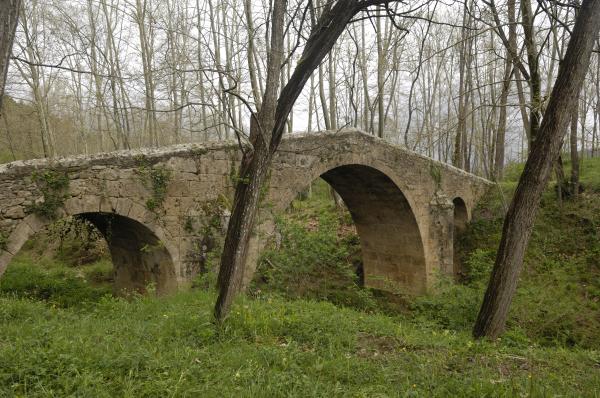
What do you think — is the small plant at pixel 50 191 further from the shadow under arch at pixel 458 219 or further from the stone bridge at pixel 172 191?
the shadow under arch at pixel 458 219

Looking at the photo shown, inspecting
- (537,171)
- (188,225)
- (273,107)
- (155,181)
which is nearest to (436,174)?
(537,171)

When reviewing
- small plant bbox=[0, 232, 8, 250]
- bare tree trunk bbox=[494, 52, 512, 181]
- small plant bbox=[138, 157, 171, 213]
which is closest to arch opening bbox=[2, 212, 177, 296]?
small plant bbox=[0, 232, 8, 250]

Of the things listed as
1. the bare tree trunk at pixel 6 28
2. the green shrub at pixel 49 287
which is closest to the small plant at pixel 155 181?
the bare tree trunk at pixel 6 28

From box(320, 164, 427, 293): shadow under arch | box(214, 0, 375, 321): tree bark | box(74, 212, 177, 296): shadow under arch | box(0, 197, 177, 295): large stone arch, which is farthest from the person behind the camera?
box(320, 164, 427, 293): shadow under arch

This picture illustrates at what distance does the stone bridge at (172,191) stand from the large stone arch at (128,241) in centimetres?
1

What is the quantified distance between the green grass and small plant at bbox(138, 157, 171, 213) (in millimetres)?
1762

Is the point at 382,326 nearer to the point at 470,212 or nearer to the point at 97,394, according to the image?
the point at 97,394

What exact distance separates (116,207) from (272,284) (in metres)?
2.77

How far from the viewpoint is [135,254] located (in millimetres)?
6664

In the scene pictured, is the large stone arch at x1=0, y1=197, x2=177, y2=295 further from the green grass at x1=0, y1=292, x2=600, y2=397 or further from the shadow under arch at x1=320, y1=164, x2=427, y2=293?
the shadow under arch at x1=320, y1=164, x2=427, y2=293

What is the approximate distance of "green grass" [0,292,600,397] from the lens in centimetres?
256

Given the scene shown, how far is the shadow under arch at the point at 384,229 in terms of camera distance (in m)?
10.4

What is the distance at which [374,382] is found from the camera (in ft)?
9.36

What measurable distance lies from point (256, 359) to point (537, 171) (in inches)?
140
